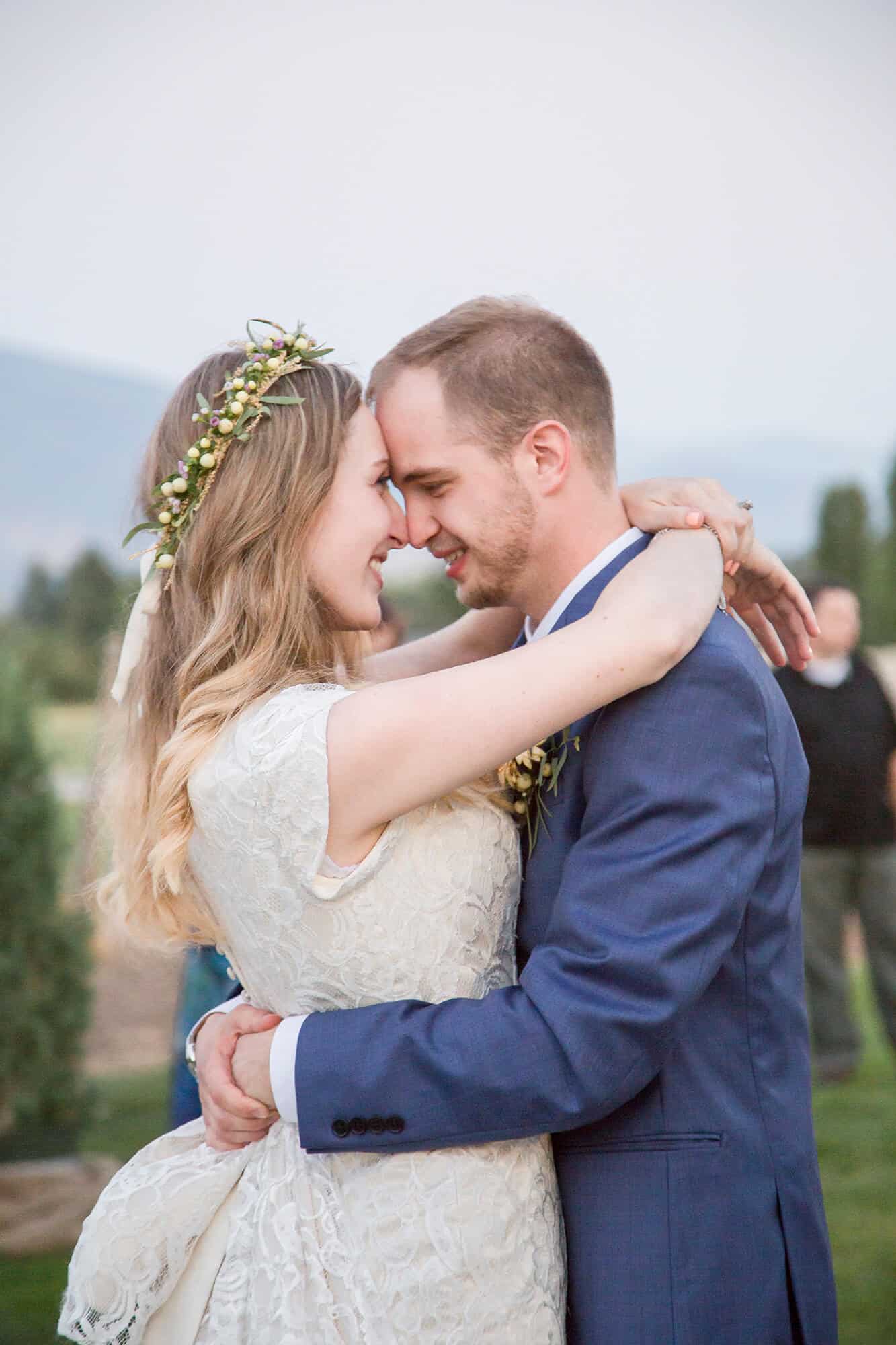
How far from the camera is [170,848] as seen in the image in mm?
1965

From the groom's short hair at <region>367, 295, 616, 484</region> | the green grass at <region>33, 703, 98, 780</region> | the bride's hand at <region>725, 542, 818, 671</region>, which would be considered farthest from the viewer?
the green grass at <region>33, 703, 98, 780</region>

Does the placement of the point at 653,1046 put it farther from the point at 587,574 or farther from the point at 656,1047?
the point at 587,574

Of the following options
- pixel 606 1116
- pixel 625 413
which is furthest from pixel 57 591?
pixel 606 1116

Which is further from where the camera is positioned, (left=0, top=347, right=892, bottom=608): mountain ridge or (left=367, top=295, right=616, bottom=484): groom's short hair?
(left=0, top=347, right=892, bottom=608): mountain ridge

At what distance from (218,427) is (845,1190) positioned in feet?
15.0

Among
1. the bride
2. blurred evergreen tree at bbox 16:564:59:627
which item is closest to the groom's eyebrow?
the bride

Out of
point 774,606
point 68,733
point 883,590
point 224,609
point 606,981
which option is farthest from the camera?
point 883,590

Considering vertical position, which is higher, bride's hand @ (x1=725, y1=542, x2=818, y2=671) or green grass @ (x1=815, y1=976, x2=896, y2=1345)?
bride's hand @ (x1=725, y1=542, x2=818, y2=671)

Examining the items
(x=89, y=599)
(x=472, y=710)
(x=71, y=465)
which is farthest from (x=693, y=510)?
(x=71, y=465)

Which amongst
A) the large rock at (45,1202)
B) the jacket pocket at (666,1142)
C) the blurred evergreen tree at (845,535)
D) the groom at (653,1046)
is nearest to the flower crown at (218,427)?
the groom at (653,1046)

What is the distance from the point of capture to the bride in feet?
5.89

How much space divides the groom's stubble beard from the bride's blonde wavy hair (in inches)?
12.5

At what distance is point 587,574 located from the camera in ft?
7.27

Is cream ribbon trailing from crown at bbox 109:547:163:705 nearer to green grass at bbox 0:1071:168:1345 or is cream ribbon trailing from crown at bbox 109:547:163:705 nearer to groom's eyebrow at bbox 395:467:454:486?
groom's eyebrow at bbox 395:467:454:486
